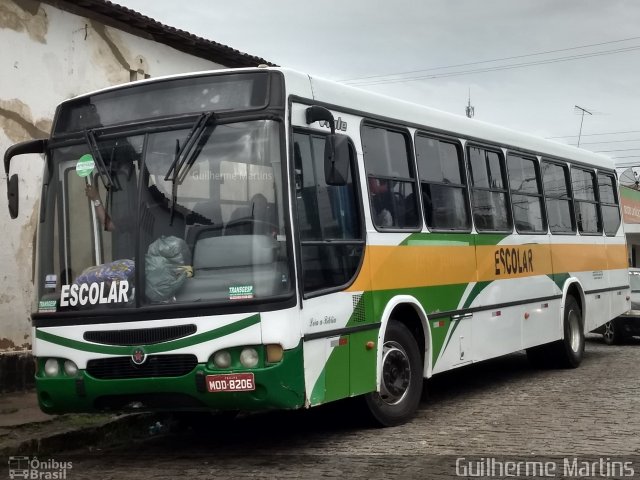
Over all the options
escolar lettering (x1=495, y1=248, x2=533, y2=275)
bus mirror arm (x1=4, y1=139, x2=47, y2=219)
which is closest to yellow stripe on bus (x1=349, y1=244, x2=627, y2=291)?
escolar lettering (x1=495, y1=248, x2=533, y2=275)

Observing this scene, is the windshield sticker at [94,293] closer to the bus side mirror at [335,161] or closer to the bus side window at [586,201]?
the bus side mirror at [335,161]

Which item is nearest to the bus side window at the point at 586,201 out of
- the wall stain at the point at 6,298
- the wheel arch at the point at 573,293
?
the wheel arch at the point at 573,293

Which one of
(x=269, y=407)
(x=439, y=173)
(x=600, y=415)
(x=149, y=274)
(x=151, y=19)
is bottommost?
(x=600, y=415)

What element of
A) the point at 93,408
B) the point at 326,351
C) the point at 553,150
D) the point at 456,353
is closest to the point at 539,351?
the point at 553,150

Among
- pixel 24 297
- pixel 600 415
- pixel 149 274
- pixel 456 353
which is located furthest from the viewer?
pixel 24 297

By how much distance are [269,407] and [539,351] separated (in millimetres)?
7040

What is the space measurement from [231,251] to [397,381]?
2424 millimetres

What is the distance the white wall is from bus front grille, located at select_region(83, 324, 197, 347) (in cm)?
398

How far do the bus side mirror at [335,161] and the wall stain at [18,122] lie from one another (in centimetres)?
502

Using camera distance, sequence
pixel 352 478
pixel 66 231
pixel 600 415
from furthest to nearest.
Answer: pixel 600 415
pixel 66 231
pixel 352 478

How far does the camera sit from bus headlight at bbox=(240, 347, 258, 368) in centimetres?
673

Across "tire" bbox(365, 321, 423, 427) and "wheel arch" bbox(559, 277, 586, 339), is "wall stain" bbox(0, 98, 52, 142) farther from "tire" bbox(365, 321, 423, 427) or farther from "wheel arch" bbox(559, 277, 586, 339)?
"wheel arch" bbox(559, 277, 586, 339)

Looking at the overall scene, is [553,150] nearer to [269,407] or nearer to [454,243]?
[454,243]

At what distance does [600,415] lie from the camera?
8758 mm
